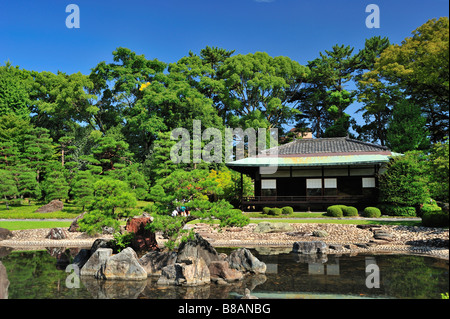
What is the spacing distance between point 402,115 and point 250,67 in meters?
16.9

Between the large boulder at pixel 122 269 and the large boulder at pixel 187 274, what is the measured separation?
0.81 meters

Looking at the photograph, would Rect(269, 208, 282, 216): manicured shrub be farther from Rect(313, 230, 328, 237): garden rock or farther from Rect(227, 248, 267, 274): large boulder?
Rect(227, 248, 267, 274): large boulder

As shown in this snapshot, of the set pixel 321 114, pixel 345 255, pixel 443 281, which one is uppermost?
pixel 321 114

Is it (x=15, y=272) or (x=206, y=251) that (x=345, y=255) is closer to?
(x=206, y=251)

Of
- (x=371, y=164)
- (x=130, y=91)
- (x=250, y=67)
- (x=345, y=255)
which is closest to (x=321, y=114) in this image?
(x=250, y=67)

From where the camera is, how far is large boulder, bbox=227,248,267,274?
9.27 metres

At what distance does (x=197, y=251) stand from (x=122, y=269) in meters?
2.13

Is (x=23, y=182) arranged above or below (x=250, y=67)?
below

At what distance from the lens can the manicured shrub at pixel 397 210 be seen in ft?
63.0

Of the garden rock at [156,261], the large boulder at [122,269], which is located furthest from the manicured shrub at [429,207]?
the large boulder at [122,269]

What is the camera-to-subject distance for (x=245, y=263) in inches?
371

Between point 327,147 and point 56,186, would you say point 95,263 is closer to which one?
point 56,186
